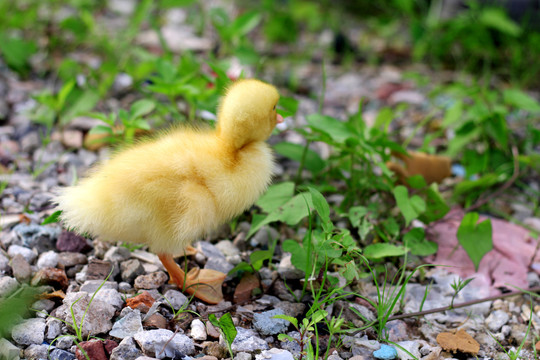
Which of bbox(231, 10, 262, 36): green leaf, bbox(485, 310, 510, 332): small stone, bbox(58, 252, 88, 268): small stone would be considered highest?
bbox(231, 10, 262, 36): green leaf

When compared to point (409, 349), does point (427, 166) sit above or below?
above

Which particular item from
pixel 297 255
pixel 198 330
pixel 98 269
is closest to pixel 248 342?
pixel 198 330

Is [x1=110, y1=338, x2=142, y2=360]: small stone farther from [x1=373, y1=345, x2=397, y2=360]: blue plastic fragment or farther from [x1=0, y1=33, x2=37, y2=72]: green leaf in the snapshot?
[x1=0, y1=33, x2=37, y2=72]: green leaf

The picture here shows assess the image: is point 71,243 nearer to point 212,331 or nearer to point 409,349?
point 212,331

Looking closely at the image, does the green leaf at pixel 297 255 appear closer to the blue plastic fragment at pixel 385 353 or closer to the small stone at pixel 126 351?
the blue plastic fragment at pixel 385 353

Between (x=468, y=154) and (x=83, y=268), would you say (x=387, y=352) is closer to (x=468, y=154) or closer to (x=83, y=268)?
(x=83, y=268)

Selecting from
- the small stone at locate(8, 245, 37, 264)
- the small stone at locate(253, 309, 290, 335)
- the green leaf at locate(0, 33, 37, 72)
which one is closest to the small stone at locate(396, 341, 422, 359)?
the small stone at locate(253, 309, 290, 335)

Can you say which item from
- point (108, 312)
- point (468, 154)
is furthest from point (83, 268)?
point (468, 154)
